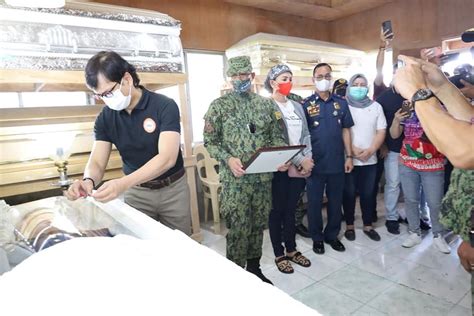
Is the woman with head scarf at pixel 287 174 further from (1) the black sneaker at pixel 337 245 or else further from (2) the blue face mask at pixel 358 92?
(2) the blue face mask at pixel 358 92

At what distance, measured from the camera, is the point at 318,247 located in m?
2.57

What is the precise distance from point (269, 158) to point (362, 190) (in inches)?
56.6

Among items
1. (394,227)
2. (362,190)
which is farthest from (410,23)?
(394,227)

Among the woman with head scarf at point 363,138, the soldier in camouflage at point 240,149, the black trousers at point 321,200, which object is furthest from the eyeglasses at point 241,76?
the woman with head scarf at point 363,138

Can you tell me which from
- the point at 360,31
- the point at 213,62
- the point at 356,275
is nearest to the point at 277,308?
the point at 356,275

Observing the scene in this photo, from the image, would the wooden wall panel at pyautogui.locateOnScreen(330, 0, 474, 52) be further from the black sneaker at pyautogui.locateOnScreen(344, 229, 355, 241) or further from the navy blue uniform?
the black sneaker at pyautogui.locateOnScreen(344, 229, 355, 241)

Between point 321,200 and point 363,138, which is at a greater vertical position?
point 363,138

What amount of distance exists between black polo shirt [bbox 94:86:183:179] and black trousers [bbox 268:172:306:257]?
3.22 ft

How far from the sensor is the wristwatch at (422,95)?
872mm

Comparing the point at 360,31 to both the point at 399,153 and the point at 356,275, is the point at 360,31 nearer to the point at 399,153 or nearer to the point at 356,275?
the point at 399,153

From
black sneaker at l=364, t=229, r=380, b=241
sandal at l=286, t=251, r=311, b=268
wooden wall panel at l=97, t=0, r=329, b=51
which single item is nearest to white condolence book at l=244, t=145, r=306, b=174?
sandal at l=286, t=251, r=311, b=268

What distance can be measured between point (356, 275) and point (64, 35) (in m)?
2.49

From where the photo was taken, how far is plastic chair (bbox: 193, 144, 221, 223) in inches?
122

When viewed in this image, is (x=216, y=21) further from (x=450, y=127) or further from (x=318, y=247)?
(x=450, y=127)
